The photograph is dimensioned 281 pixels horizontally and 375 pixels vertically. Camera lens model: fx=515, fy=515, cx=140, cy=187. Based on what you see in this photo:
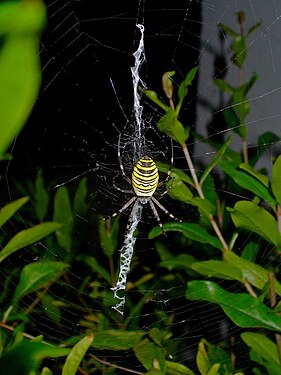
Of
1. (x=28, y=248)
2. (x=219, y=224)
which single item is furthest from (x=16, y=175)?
(x=219, y=224)

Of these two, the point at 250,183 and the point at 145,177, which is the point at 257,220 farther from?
the point at 145,177

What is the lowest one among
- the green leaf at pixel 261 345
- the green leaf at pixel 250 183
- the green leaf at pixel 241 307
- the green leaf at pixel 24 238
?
the green leaf at pixel 261 345

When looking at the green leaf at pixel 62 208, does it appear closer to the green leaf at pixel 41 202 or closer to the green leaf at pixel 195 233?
the green leaf at pixel 41 202

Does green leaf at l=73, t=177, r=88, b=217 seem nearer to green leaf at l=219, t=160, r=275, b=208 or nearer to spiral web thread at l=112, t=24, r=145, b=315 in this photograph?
spiral web thread at l=112, t=24, r=145, b=315

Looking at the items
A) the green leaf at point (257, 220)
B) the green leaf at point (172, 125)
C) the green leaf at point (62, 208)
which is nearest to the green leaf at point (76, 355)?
the green leaf at point (257, 220)

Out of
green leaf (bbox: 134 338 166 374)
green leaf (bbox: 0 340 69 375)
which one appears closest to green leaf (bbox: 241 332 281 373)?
green leaf (bbox: 134 338 166 374)

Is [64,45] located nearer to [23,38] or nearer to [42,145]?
[42,145]
